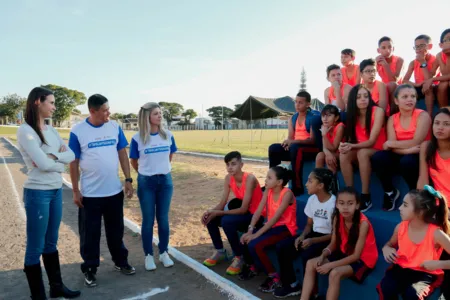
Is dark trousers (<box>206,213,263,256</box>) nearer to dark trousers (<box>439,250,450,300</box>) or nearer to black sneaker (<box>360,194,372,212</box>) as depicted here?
black sneaker (<box>360,194,372,212</box>)

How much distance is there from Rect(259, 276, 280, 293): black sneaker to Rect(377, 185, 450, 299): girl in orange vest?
131 cm

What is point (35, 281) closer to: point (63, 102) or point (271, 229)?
point (271, 229)

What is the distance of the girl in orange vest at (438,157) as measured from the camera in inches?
120

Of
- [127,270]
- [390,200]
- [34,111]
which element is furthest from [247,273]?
[34,111]

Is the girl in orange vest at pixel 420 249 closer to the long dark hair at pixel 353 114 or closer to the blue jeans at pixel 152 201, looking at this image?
the long dark hair at pixel 353 114

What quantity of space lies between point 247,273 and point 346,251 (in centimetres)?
138

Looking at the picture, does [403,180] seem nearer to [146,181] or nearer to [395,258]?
[395,258]

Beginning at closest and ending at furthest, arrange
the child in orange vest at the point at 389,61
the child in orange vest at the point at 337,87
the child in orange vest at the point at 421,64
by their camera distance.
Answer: the child in orange vest at the point at 421,64
the child in orange vest at the point at 337,87
the child in orange vest at the point at 389,61

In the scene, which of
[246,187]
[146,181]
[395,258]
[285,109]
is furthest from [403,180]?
[285,109]

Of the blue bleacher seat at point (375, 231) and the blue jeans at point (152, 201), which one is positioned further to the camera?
the blue jeans at point (152, 201)

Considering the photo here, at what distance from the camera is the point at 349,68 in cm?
602

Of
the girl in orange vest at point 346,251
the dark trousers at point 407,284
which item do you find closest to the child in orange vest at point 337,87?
the girl in orange vest at point 346,251

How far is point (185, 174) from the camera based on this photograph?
11.9 m

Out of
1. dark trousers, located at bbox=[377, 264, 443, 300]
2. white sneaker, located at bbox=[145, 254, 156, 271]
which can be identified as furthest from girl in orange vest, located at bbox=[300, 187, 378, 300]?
white sneaker, located at bbox=[145, 254, 156, 271]
